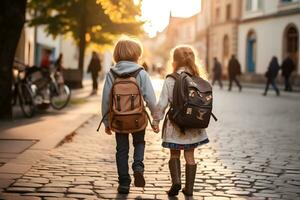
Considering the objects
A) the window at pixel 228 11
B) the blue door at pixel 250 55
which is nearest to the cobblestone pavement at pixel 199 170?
the blue door at pixel 250 55

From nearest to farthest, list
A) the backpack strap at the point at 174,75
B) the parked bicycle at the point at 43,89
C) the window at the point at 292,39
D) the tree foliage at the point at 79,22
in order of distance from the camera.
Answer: the backpack strap at the point at 174,75 → the parked bicycle at the point at 43,89 → the tree foliage at the point at 79,22 → the window at the point at 292,39

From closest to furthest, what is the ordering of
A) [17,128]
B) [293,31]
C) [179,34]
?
[17,128] → [293,31] → [179,34]

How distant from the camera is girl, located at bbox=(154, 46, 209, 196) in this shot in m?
5.21

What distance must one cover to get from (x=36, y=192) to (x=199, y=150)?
340 centimetres

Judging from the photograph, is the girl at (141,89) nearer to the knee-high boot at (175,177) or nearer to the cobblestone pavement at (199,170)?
the cobblestone pavement at (199,170)

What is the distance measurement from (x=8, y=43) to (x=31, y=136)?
3019 millimetres

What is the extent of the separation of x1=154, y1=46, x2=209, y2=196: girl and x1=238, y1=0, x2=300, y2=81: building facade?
3116cm

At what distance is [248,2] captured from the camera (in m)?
44.0

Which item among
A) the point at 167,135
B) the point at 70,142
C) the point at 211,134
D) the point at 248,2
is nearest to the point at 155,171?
the point at 167,135

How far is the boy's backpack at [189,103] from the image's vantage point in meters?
5.06

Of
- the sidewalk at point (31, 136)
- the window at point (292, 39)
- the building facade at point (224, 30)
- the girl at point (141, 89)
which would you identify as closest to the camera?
the girl at point (141, 89)

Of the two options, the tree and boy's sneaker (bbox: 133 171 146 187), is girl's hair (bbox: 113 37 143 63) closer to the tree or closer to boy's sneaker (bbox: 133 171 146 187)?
boy's sneaker (bbox: 133 171 146 187)

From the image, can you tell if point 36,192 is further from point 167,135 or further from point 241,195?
point 241,195

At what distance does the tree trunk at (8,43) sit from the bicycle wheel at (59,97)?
256 cm
